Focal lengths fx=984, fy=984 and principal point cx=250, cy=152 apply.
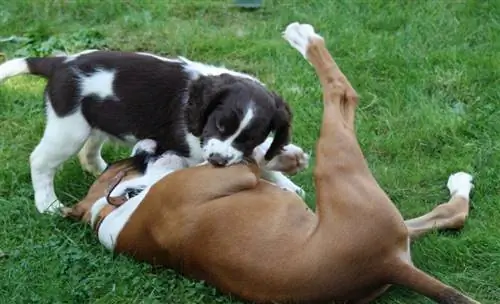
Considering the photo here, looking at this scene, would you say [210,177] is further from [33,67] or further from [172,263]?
[33,67]

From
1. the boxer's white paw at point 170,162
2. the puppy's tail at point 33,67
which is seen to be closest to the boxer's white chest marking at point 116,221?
the boxer's white paw at point 170,162

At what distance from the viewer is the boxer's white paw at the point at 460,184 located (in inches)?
201

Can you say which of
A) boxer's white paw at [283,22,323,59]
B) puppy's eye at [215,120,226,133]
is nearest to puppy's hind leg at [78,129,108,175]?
puppy's eye at [215,120,226,133]

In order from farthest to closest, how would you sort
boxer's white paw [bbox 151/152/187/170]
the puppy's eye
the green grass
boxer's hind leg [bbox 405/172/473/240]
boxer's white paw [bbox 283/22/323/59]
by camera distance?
boxer's white paw [bbox 283/22/323/59], boxer's white paw [bbox 151/152/187/170], boxer's hind leg [bbox 405/172/473/240], the puppy's eye, the green grass

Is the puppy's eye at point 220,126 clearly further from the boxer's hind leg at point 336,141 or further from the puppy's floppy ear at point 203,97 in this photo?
the boxer's hind leg at point 336,141

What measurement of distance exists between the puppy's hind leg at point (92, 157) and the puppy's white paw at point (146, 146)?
327mm

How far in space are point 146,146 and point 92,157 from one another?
1.72ft

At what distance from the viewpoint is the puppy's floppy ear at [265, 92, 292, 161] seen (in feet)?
15.5

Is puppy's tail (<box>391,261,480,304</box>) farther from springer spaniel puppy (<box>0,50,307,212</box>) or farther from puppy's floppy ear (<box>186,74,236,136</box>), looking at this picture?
puppy's floppy ear (<box>186,74,236,136</box>)

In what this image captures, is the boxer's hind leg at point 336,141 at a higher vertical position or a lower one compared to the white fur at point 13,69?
higher

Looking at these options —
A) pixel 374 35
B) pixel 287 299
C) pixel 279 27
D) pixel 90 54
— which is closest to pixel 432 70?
pixel 374 35

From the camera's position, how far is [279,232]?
13.7 ft

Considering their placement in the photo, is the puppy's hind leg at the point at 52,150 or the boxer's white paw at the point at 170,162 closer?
the boxer's white paw at the point at 170,162

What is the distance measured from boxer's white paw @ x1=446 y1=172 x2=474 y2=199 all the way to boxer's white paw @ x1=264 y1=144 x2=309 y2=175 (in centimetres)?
79
